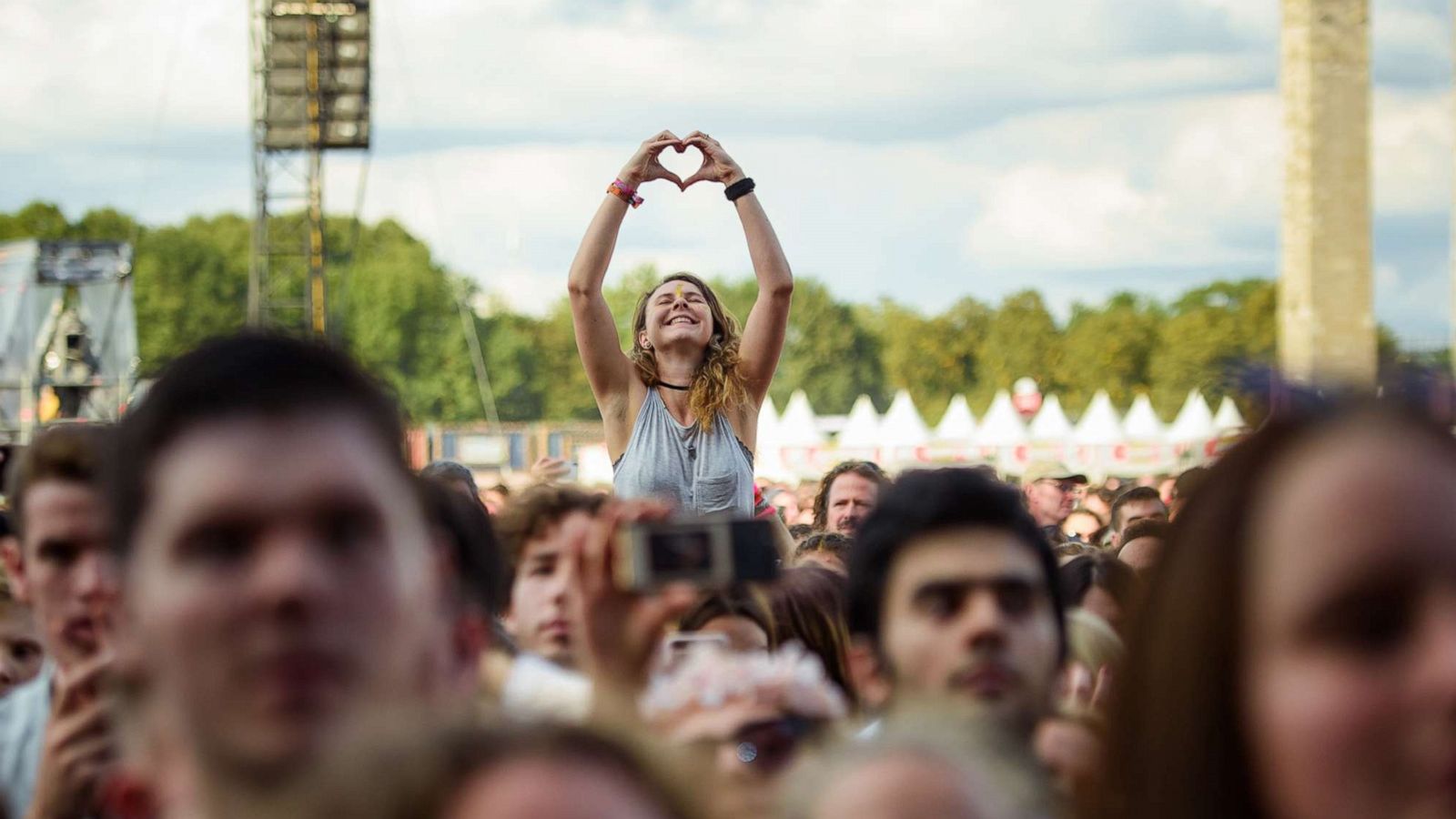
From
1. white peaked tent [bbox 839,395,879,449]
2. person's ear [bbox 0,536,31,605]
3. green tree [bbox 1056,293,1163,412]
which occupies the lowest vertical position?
person's ear [bbox 0,536,31,605]

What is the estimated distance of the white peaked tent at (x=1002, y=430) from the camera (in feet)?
143

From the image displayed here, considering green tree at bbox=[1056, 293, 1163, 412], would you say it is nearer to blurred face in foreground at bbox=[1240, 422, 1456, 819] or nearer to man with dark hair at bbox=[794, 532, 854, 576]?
man with dark hair at bbox=[794, 532, 854, 576]

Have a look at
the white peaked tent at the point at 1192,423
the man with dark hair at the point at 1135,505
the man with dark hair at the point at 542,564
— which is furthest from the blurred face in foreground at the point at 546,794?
the white peaked tent at the point at 1192,423

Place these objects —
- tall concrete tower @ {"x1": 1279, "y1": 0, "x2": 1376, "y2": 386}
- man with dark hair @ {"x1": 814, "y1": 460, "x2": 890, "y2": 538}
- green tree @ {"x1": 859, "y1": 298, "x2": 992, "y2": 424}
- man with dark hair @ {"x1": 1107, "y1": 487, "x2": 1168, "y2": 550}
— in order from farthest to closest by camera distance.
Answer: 1. green tree @ {"x1": 859, "y1": 298, "x2": 992, "y2": 424}
2. tall concrete tower @ {"x1": 1279, "y1": 0, "x2": 1376, "y2": 386}
3. man with dark hair @ {"x1": 1107, "y1": 487, "x2": 1168, "y2": 550}
4. man with dark hair @ {"x1": 814, "y1": 460, "x2": 890, "y2": 538}

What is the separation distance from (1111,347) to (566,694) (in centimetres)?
11756

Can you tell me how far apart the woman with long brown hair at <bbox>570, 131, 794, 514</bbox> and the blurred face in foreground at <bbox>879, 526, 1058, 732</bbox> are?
2.50 m

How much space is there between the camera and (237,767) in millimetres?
1767

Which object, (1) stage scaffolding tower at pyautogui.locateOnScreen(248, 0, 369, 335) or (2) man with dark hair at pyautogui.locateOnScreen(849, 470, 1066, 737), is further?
(1) stage scaffolding tower at pyautogui.locateOnScreen(248, 0, 369, 335)

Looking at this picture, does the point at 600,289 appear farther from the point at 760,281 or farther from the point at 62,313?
the point at 62,313

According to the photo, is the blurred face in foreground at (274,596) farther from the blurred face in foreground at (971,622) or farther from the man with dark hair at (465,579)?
the blurred face in foreground at (971,622)

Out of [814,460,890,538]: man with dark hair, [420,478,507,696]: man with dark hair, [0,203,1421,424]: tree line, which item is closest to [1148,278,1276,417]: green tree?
[0,203,1421,424]: tree line

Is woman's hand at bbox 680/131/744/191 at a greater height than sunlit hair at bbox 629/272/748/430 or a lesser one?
greater

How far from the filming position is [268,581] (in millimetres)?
1730

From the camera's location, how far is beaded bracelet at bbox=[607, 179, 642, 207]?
6.09 m
